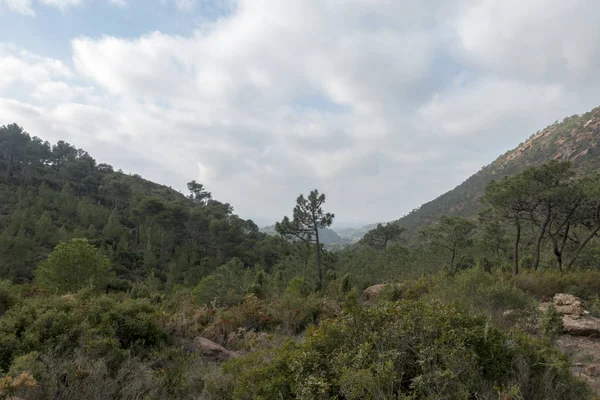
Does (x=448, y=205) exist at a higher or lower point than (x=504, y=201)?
higher

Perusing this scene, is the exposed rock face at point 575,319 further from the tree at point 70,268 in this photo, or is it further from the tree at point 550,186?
the tree at point 70,268

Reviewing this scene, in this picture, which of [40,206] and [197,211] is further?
[197,211]

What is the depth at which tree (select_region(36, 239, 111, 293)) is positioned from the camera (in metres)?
15.1

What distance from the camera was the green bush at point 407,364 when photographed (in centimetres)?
339

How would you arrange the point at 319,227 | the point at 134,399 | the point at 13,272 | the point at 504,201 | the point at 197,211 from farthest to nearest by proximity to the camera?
the point at 197,211 < the point at 13,272 < the point at 319,227 < the point at 504,201 < the point at 134,399

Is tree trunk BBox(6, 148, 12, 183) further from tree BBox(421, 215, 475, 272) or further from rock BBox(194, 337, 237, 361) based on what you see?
tree BBox(421, 215, 475, 272)

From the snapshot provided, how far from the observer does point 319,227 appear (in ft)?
70.8

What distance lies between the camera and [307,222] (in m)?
21.2

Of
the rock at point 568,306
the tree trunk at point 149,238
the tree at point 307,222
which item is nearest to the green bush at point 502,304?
the rock at point 568,306

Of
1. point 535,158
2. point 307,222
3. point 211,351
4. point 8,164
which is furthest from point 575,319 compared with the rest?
point 535,158

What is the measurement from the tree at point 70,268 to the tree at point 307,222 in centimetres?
1079

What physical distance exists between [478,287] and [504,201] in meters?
8.39

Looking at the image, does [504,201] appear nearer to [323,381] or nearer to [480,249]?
[480,249]

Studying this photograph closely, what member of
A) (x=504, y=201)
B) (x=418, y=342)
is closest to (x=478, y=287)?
(x=418, y=342)
